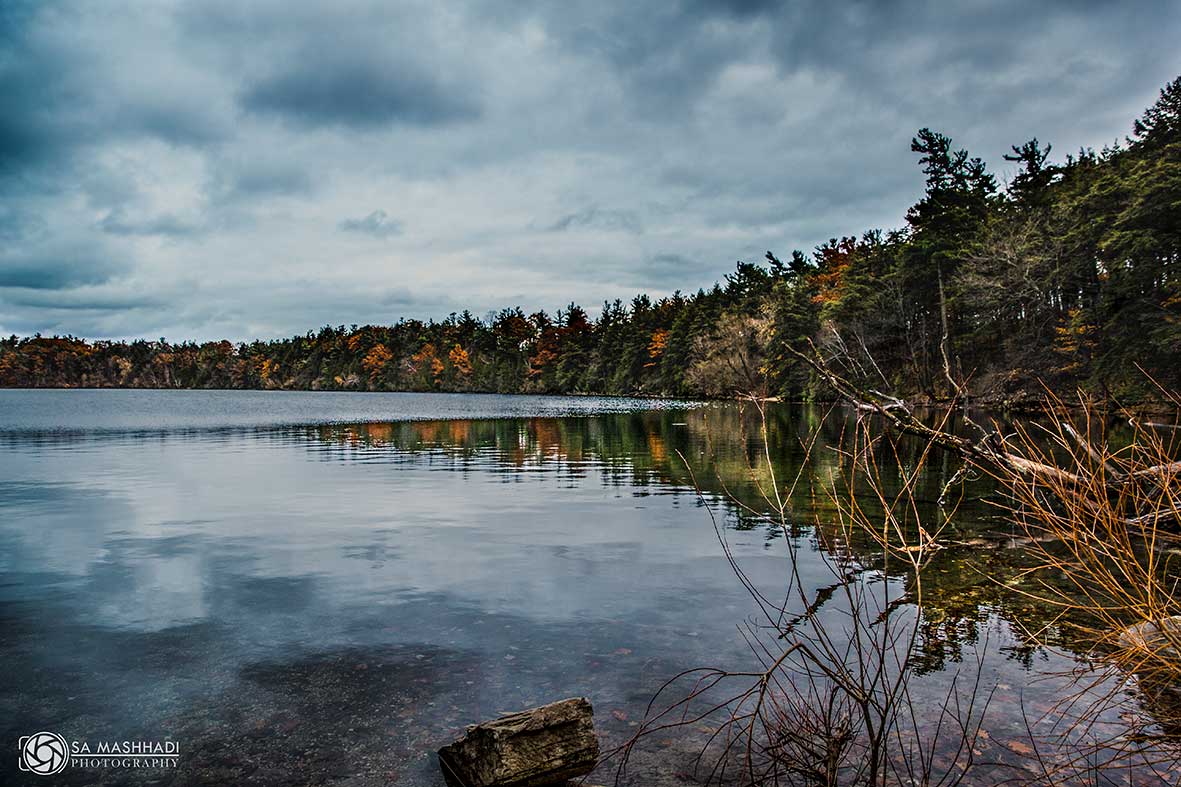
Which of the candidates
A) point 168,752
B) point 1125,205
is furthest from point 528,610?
point 1125,205

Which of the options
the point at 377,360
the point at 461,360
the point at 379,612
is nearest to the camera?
the point at 379,612

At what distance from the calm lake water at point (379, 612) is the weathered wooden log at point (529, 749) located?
0.44 m

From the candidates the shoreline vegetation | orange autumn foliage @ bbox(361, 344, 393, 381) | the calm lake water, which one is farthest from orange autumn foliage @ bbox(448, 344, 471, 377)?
the shoreline vegetation

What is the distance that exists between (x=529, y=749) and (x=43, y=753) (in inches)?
156

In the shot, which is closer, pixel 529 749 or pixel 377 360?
pixel 529 749

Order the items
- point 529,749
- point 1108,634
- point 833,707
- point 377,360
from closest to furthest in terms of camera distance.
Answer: point 1108,634, point 529,749, point 833,707, point 377,360

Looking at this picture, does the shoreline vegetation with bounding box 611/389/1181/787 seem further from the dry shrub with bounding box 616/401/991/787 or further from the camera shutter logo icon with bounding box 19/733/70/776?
the camera shutter logo icon with bounding box 19/733/70/776

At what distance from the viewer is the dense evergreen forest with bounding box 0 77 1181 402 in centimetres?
3272

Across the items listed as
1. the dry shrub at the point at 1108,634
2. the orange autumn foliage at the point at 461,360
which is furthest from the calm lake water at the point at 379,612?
the orange autumn foliage at the point at 461,360

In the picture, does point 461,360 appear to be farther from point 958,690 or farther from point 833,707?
point 958,690

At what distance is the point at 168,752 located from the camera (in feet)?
18.5

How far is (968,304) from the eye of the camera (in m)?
51.5

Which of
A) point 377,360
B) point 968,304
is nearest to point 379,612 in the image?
→ point 968,304

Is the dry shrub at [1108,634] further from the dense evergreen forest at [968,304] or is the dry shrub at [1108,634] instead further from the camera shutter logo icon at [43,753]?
the camera shutter logo icon at [43,753]
